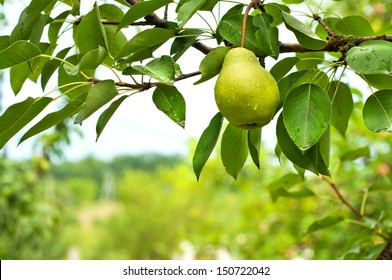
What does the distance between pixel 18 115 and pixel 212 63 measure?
0.65 feet

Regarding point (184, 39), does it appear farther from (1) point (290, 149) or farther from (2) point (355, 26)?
(2) point (355, 26)

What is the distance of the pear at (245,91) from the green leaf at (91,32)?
5.1 inches

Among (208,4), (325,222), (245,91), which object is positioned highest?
(208,4)

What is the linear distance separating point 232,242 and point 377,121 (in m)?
2.50

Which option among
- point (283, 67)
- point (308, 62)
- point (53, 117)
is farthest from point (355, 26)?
point (53, 117)

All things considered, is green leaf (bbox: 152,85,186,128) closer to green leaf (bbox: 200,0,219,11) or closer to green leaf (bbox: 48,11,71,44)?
green leaf (bbox: 200,0,219,11)

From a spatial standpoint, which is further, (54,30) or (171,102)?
(54,30)

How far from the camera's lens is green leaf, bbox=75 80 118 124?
1.82 feet

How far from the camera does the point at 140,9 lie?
1.99 ft

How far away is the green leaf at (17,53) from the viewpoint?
62 cm

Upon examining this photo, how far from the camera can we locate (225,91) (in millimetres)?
580

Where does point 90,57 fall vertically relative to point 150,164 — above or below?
below
